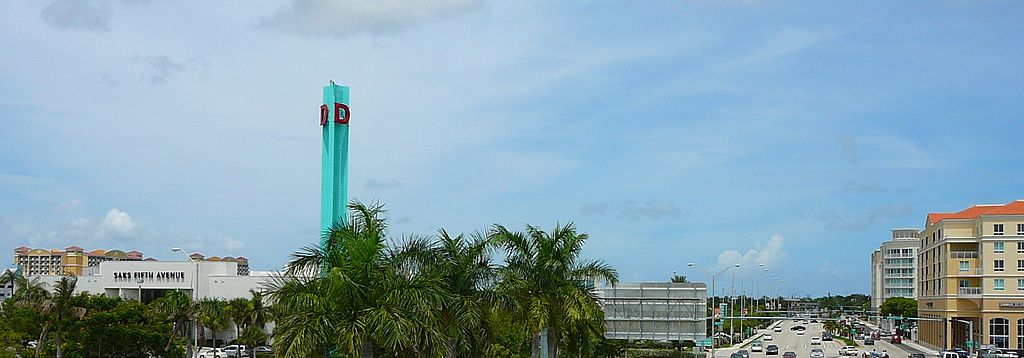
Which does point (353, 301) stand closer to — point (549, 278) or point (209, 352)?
point (549, 278)

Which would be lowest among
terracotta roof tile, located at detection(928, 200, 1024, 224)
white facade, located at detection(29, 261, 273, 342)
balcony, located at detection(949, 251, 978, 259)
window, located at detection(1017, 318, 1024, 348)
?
window, located at detection(1017, 318, 1024, 348)

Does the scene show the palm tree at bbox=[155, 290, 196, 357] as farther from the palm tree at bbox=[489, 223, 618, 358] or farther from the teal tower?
the palm tree at bbox=[489, 223, 618, 358]

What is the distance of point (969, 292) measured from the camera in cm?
10062

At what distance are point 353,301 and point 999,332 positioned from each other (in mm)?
89449

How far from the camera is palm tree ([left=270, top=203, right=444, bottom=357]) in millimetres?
21562

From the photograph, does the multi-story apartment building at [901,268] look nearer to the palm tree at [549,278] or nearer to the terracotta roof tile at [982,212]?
the terracotta roof tile at [982,212]

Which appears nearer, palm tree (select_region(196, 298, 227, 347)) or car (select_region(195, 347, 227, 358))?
palm tree (select_region(196, 298, 227, 347))

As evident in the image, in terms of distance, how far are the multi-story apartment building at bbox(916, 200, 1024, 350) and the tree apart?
136 feet

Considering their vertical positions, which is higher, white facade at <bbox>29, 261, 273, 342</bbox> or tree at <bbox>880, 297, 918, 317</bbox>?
white facade at <bbox>29, 261, 273, 342</bbox>

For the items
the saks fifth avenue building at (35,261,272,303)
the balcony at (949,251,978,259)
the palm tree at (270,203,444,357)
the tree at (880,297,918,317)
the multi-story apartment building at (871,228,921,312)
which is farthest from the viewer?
the multi-story apartment building at (871,228,921,312)

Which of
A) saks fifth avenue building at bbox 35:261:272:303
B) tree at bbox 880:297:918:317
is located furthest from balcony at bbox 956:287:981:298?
saks fifth avenue building at bbox 35:261:272:303

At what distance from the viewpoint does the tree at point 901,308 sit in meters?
151

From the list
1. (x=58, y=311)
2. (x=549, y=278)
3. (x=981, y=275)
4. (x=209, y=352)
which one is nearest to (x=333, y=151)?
Result: (x=58, y=311)

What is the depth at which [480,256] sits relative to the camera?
2919 cm
